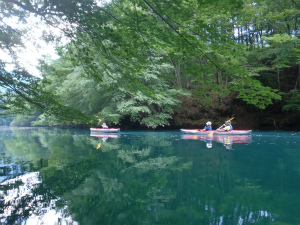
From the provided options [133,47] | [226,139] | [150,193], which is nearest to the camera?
[133,47]

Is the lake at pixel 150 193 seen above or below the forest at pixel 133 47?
below

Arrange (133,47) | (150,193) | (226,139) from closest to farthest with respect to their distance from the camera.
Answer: (133,47)
(150,193)
(226,139)

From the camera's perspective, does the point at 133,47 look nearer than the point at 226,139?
Yes

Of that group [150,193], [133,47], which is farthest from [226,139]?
[133,47]

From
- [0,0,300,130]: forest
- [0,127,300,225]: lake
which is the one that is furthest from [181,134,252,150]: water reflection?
[0,0,300,130]: forest

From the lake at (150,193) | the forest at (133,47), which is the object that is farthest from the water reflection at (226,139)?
the forest at (133,47)

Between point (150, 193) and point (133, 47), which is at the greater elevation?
point (133, 47)

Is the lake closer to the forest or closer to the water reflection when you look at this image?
the forest

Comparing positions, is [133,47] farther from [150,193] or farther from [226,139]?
[226,139]

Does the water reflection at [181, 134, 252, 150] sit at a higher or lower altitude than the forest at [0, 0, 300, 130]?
lower

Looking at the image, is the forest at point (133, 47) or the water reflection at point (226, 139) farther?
the water reflection at point (226, 139)

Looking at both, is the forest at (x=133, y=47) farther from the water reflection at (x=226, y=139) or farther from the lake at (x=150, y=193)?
the water reflection at (x=226, y=139)

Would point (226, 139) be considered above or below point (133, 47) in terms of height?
below

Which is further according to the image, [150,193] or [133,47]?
[150,193]
